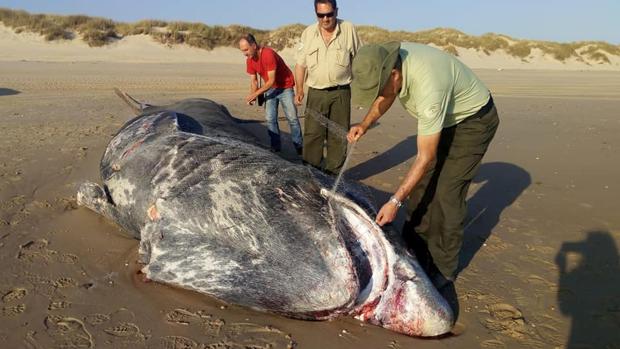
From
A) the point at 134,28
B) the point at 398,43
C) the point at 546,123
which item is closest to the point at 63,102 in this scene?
the point at 398,43

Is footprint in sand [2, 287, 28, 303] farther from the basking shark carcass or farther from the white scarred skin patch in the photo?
the white scarred skin patch

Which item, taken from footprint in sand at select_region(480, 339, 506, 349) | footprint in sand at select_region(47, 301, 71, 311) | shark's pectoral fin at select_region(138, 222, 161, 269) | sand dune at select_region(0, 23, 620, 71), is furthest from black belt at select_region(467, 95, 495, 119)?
sand dune at select_region(0, 23, 620, 71)

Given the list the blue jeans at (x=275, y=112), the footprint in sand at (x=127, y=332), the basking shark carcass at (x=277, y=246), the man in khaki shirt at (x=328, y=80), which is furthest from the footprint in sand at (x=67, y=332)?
the blue jeans at (x=275, y=112)

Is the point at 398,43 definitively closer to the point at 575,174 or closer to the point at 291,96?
the point at 291,96

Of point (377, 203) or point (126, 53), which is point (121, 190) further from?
point (126, 53)

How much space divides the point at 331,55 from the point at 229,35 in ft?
78.7

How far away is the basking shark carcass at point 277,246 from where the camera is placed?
3268 mm

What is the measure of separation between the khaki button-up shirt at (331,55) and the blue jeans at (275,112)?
1371 mm

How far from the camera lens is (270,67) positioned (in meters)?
7.36

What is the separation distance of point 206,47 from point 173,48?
1717 millimetres

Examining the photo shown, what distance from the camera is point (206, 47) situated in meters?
27.2

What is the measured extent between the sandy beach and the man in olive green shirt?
43 centimetres

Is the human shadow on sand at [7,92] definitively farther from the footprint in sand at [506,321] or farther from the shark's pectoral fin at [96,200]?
the footprint in sand at [506,321]

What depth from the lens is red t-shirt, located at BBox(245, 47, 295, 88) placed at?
7354 millimetres
